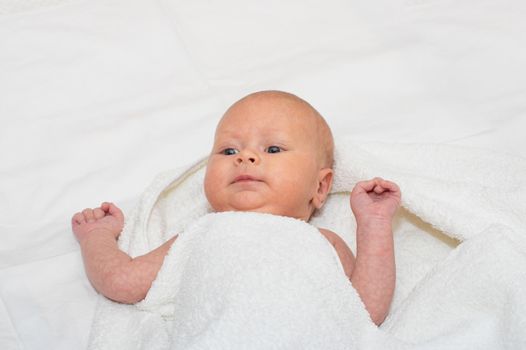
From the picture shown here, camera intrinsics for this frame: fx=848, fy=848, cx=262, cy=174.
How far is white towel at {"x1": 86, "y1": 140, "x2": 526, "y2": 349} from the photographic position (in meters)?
1.20

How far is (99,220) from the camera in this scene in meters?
1.50

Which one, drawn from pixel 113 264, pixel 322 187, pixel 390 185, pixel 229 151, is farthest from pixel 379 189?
pixel 113 264

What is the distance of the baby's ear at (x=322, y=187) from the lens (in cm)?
147

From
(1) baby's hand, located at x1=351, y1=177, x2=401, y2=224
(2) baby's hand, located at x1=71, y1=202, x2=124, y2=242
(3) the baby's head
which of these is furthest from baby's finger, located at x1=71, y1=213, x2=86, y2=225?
(1) baby's hand, located at x1=351, y1=177, x2=401, y2=224

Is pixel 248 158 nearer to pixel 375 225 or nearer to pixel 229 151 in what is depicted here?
pixel 229 151

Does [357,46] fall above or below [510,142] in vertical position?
above

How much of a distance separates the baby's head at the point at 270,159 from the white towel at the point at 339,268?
0.05 metres

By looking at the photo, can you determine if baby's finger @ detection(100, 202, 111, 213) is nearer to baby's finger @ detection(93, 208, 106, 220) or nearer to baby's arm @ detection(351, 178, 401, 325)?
baby's finger @ detection(93, 208, 106, 220)

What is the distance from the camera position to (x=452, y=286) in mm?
Result: 1308

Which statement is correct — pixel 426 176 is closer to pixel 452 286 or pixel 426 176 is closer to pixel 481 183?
pixel 481 183

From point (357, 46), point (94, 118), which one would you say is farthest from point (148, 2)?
point (357, 46)

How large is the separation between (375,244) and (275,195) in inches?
7.0

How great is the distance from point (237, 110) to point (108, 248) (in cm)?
32

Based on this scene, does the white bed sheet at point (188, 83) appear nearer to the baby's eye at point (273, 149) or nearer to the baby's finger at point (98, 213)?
the baby's finger at point (98, 213)
